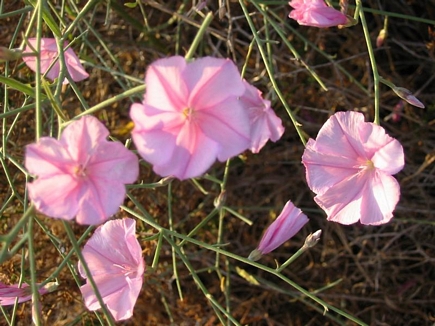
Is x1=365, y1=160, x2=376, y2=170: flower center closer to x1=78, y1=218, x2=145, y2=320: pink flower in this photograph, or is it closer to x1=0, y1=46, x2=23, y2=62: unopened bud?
x1=78, y1=218, x2=145, y2=320: pink flower

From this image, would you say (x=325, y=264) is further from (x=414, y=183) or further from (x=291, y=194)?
(x=414, y=183)

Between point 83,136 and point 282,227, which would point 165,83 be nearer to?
point 83,136

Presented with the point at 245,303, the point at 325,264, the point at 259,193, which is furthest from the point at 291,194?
the point at 245,303

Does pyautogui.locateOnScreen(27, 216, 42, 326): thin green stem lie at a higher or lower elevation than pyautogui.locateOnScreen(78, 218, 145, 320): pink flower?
higher

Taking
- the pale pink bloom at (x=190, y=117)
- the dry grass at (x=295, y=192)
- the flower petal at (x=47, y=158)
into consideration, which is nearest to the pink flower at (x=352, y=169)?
the pale pink bloom at (x=190, y=117)

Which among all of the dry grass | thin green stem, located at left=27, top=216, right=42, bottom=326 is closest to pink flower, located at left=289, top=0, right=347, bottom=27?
thin green stem, located at left=27, top=216, right=42, bottom=326
